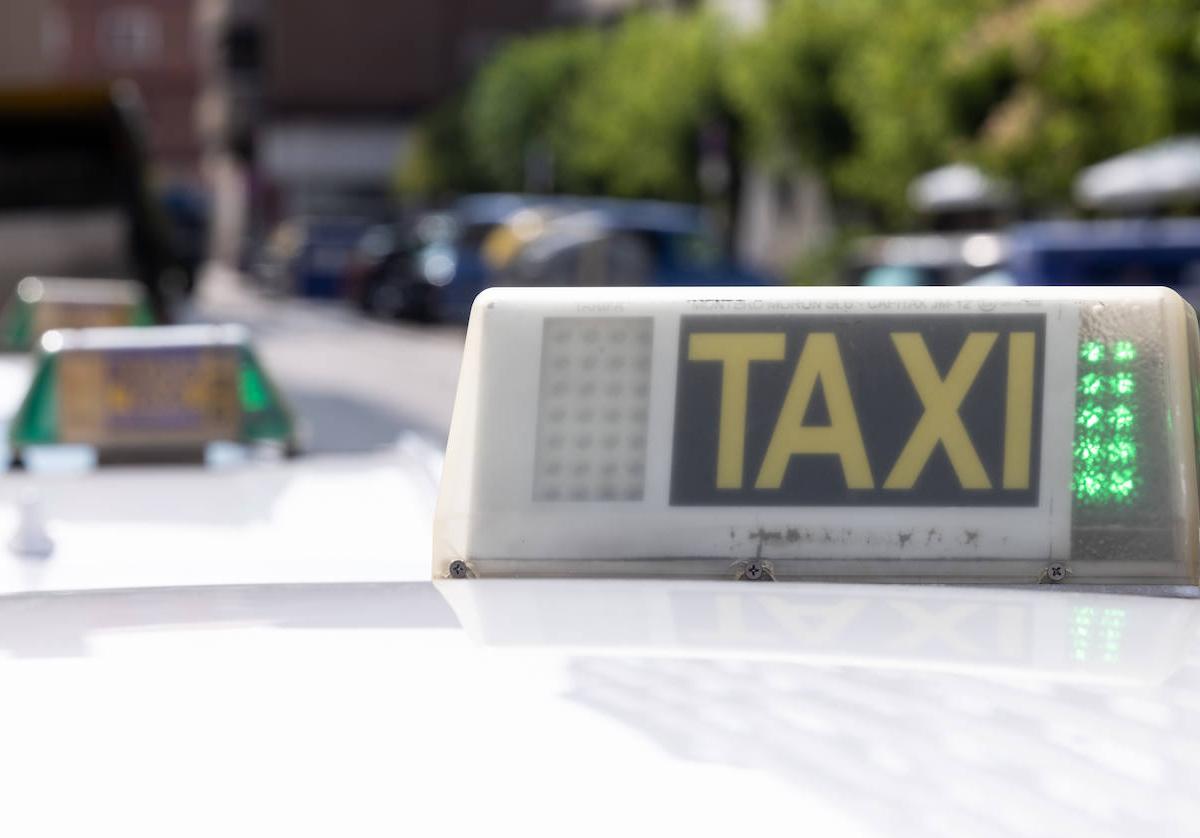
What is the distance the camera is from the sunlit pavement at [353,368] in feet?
62.6

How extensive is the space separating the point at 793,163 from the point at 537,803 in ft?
132

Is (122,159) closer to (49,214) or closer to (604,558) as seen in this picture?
(49,214)

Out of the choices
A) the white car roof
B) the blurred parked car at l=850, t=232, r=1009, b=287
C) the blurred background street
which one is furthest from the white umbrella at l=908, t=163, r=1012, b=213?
the white car roof

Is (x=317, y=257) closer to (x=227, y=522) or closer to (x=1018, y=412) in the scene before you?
(x=227, y=522)

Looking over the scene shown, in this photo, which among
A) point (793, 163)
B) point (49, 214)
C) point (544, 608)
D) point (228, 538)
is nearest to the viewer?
point (544, 608)

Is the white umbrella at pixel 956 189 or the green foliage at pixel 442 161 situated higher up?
the green foliage at pixel 442 161

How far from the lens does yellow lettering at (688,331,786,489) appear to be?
2297mm

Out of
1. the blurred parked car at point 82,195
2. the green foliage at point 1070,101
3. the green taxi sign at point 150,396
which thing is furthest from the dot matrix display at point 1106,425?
the green foliage at point 1070,101

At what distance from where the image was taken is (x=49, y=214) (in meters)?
20.5

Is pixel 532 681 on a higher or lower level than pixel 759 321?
lower

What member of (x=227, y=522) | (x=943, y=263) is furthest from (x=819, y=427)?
(x=943, y=263)

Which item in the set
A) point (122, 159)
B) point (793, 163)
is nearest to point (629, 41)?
point (793, 163)

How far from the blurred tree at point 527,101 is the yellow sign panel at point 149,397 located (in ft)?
175

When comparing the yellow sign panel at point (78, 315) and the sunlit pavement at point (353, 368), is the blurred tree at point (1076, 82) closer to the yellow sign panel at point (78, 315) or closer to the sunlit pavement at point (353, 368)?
the sunlit pavement at point (353, 368)
